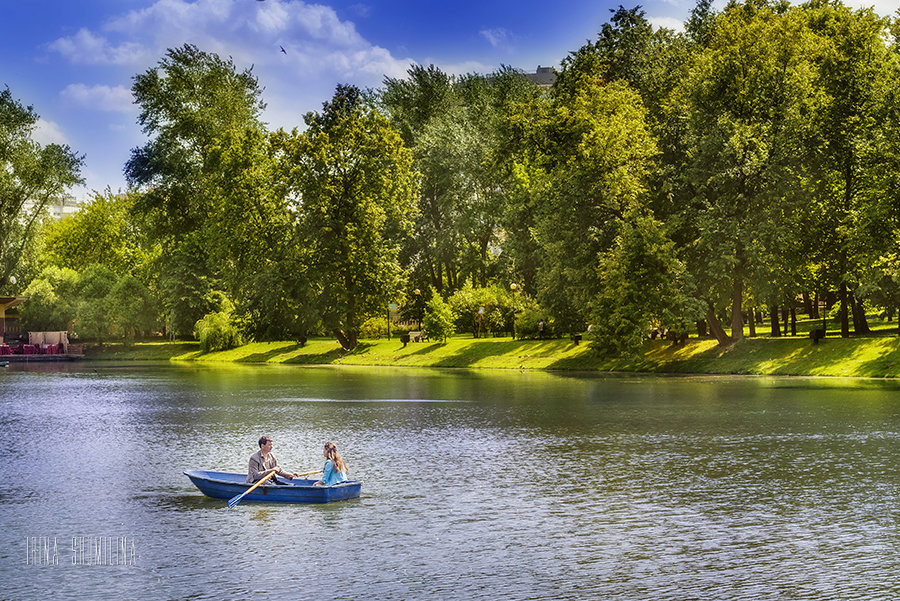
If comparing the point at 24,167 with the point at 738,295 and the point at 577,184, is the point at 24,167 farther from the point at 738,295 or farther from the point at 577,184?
the point at 738,295

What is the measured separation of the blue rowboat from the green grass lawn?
44.3 metres

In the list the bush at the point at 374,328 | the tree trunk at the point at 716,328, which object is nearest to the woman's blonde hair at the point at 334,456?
the tree trunk at the point at 716,328

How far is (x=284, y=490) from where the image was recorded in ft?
85.2

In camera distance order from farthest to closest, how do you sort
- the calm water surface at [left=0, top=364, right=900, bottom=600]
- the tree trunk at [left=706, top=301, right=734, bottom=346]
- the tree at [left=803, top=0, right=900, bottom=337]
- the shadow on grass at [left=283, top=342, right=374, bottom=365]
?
1. the shadow on grass at [left=283, top=342, right=374, bottom=365]
2. the tree trunk at [left=706, top=301, right=734, bottom=346]
3. the tree at [left=803, top=0, right=900, bottom=337]
4. the calm water surface at [left=0, top=364, right=900, bottom=600]

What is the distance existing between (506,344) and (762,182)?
94.3 ft

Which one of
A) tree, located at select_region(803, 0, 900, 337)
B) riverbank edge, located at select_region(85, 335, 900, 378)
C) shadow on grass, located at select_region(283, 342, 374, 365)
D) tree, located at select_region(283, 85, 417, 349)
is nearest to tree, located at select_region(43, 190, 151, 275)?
riverbank edge, located at select_region(85, 335, 900, 378)

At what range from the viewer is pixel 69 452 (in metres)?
36.1

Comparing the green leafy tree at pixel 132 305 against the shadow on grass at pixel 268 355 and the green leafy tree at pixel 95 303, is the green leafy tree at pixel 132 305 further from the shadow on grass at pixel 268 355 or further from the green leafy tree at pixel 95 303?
the shadow on grass at pixel 268 355

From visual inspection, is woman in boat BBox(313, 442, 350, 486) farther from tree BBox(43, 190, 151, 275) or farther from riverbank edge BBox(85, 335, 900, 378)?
tree BBox(43, 190, 151, 275)

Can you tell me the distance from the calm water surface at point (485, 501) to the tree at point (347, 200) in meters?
41.6

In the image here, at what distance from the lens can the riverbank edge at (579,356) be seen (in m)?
63.3

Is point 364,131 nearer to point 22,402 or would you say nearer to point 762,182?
point 762,182

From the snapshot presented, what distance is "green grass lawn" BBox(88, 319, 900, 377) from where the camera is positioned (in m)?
63.4

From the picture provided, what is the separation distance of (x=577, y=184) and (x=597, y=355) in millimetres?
13224
